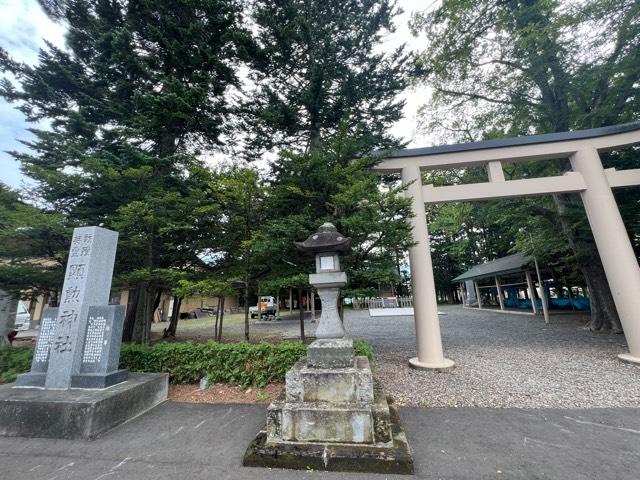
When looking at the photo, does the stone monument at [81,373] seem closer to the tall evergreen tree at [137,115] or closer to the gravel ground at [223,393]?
the gravel ground at [223,393]

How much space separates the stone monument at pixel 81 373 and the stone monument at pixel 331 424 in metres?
2.37

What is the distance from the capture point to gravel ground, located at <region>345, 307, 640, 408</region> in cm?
414

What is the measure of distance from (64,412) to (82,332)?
1298 millimetres

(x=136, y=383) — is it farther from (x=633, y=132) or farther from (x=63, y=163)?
(x=633, y=132)

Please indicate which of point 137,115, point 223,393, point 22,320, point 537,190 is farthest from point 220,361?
point 22,320

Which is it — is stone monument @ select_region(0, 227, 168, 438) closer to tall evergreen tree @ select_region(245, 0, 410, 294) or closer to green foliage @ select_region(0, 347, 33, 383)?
green foliage @ select_region(0, 347, 33, 383)

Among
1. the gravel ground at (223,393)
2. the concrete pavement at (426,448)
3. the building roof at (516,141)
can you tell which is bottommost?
the concrete pavement at (426,448)

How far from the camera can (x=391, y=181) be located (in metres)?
8.16

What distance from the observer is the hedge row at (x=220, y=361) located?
4895 mm

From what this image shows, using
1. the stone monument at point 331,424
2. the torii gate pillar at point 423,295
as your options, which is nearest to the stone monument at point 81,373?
the stone monument at point 331,424

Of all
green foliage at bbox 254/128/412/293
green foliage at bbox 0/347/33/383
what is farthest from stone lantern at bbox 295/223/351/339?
green foliage at bbox 0/347/33/383

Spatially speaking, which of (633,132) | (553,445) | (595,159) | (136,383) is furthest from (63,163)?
(633,132)

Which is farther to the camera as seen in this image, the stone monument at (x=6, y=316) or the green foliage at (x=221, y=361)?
the stone monument at (x=6, y=316)

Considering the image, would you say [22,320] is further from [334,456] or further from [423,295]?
[423,295]
